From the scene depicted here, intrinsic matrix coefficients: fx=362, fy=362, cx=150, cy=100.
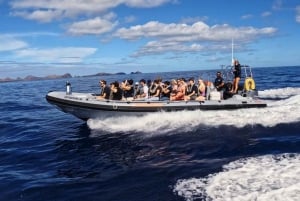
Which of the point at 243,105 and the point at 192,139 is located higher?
the point at 243,105

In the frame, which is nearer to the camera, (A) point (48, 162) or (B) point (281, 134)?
(A) point (48, 162)

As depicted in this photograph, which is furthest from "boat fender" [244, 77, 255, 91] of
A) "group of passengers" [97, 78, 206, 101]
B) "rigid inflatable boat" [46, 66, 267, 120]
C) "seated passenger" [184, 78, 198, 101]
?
"seated passenger" [184, 78, 198, 101]

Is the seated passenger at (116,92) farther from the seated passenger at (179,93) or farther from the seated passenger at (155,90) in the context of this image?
the seated passenger at (179,93)

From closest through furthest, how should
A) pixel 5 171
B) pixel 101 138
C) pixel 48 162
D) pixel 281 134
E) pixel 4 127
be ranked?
pixel 5 171 < pixel 48 162 < pixel 281 134 < pixel 101 138 < pixel 4 127

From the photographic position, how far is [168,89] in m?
14.9

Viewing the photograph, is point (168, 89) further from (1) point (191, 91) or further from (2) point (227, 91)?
(2) point (227, 91)

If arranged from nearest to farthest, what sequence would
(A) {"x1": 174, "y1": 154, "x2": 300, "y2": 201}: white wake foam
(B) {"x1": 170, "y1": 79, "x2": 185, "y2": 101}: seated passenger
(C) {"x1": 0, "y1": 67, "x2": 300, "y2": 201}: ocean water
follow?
(A) {"x1": 174, "y1": 154, "x2": 300, "y2": 201}: white wake foam < (C) {"x1": 0, "y1": 67, "x2": 300, "y2": 201}: ocean water < (B) {"x1": 170, "y1": 79, "x2": 185, "y2": 101}: seated passenger

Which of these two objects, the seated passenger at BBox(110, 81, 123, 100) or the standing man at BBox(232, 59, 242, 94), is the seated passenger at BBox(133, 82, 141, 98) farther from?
the standing man at BBox(232, 59, 242, 94)

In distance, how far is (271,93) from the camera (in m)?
21.1

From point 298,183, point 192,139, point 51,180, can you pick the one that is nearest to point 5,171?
point 51,180

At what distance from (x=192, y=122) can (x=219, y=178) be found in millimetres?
5926

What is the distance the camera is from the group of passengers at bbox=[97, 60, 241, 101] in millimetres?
14195

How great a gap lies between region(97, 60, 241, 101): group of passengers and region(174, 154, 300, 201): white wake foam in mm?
6201

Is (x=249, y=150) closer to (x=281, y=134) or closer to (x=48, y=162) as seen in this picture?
(x=281, y=134)
